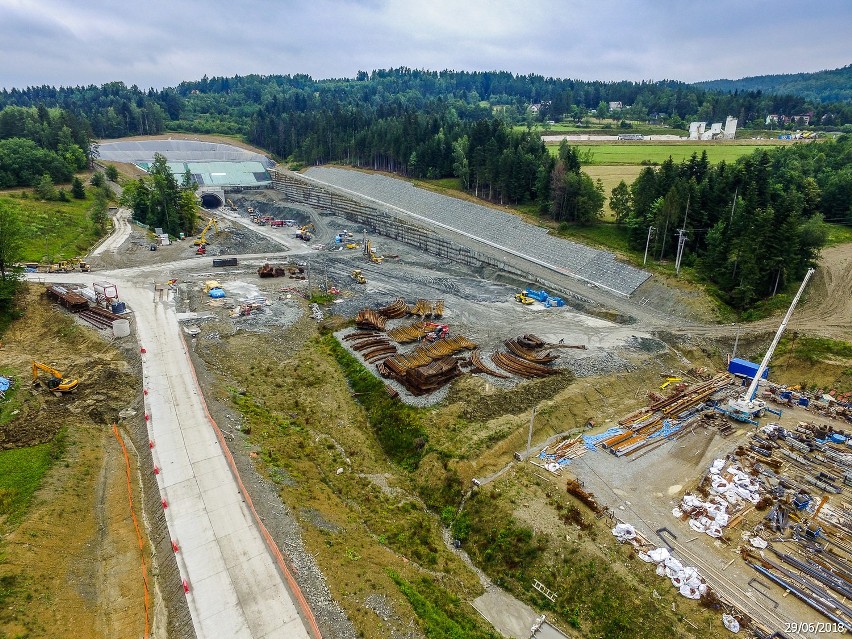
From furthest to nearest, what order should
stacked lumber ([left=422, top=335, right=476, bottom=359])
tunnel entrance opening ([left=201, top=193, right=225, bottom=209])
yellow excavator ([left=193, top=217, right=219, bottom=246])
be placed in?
tunnel entrance opening ([left=201, top=193, right=225, bottom=209]), yellow excavator ([left=193, top=217, right=219, bottom=246]), stacked lumber ([left=422, top=335, right=476, bottom=359])

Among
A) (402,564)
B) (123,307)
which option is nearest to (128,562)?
(402,564)

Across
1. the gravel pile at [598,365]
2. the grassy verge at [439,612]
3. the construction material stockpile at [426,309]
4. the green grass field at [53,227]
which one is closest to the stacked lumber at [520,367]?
the gravel pile at [598,365]

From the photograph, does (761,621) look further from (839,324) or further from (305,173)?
(305,173)

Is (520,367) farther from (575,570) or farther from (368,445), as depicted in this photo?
(575,570)

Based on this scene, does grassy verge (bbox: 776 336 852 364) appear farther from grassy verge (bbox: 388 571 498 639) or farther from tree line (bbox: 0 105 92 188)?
tree line (bbox: 0 105 92 188)

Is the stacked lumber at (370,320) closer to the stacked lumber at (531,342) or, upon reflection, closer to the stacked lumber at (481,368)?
the stacked lumber at (481,368)
